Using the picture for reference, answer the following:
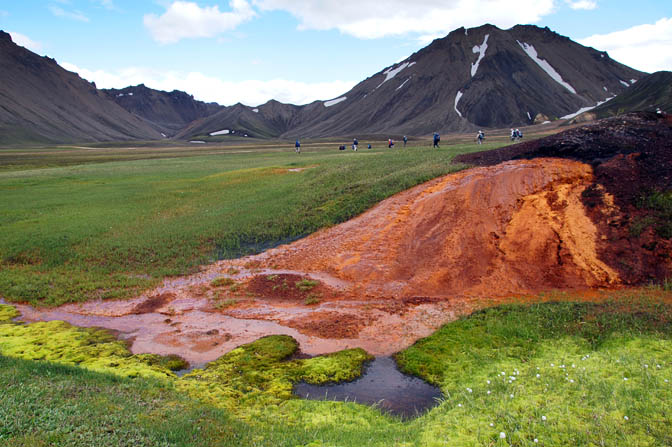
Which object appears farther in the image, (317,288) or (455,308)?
(317,288)

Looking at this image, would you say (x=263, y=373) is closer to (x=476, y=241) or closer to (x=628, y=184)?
(x=476, y=241)

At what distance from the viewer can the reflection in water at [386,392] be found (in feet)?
34.8

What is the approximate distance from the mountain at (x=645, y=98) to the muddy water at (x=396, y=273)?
11370cm

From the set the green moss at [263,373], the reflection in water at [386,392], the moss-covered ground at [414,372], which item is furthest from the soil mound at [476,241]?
the reflection in water at [386,392]

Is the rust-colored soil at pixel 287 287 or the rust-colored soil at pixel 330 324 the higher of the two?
the rust-colored soil at pixel 287 287

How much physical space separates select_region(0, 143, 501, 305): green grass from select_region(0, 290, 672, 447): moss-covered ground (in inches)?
220

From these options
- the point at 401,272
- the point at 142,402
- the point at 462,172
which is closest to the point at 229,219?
the point at 401,272

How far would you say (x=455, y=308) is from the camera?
53.2 feet

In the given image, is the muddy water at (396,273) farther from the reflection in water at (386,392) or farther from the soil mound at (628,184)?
the reflection in water at (386,392)

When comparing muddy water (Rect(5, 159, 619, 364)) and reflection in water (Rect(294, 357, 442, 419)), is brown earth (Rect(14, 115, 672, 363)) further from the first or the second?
reflection in water (Rect(294, 357, 442, 419))

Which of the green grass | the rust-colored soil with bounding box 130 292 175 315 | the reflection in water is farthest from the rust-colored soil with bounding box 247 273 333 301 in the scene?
the reflection in water

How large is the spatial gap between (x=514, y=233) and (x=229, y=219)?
16987 mm

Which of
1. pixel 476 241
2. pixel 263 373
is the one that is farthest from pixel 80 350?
pixel 476 241

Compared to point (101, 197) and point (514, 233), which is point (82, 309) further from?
point (101, 197)
